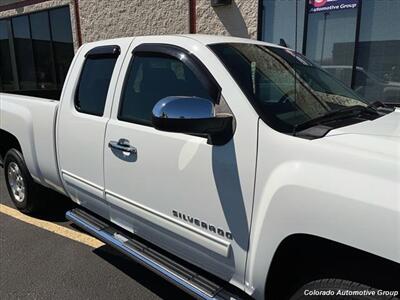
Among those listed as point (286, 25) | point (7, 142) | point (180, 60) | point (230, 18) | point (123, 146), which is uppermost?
point (230, 18)

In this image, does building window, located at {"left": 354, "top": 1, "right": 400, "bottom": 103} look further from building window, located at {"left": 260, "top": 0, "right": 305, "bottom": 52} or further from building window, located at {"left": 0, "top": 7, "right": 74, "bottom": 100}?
building window, located at {"left": 0, "top": 7, "right": 74, "bottom": 100}

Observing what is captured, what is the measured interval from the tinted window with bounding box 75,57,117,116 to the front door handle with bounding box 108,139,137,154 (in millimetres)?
362

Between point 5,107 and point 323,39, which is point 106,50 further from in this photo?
point 323,39

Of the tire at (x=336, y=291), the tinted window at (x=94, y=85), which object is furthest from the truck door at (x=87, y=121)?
the tire at (x=336, y=291)

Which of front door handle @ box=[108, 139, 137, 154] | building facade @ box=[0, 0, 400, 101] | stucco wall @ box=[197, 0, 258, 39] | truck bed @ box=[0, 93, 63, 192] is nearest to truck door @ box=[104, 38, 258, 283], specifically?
front door handle @ box=[108, 139, 137, 154]

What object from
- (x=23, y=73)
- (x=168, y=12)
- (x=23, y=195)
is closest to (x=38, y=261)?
(x=23, y=195)

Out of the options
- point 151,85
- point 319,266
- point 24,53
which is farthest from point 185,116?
point 24,53

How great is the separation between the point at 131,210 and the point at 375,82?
6.46 metres

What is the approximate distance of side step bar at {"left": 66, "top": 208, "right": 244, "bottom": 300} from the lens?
2211mm

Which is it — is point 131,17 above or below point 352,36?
above

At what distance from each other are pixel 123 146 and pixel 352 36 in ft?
21.0

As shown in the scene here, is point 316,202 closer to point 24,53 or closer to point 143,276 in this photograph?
point 143,276

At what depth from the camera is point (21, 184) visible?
4.25m

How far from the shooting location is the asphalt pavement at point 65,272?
292cm
